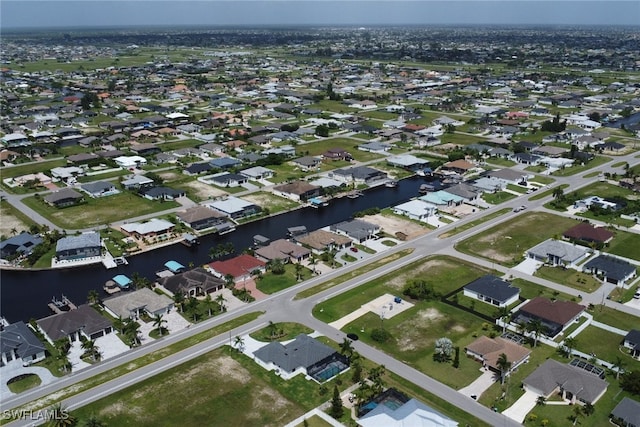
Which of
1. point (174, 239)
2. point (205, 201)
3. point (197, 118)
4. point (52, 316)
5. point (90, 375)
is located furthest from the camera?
point (197, 118)

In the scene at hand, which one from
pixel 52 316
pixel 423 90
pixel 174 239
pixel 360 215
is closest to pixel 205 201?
pixel 174 239

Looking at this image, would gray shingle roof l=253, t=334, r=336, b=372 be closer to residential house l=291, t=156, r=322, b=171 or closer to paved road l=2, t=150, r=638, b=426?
paved road l=2, t=150, r=638, b=426

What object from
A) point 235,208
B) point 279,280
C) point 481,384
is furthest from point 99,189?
point 481,384

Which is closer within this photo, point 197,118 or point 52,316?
point 52,316

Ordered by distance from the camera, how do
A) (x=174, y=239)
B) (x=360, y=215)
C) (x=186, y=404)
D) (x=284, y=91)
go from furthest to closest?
(x=284, y=91) → (x=360, y=215) → (x=174, y=239) → (x=186, y=404)

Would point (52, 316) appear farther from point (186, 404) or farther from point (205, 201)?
point (205, 201)

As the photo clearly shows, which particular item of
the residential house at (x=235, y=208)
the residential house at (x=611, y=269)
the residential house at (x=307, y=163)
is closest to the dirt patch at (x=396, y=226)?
the residential house at (x=235, y=208)

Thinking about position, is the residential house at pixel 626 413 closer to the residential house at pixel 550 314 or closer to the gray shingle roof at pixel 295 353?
the residential house at pixel 550 314

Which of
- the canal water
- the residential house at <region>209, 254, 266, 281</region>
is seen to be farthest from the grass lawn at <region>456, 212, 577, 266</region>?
the residential house at <region>209, 254, 266, 281</region>
